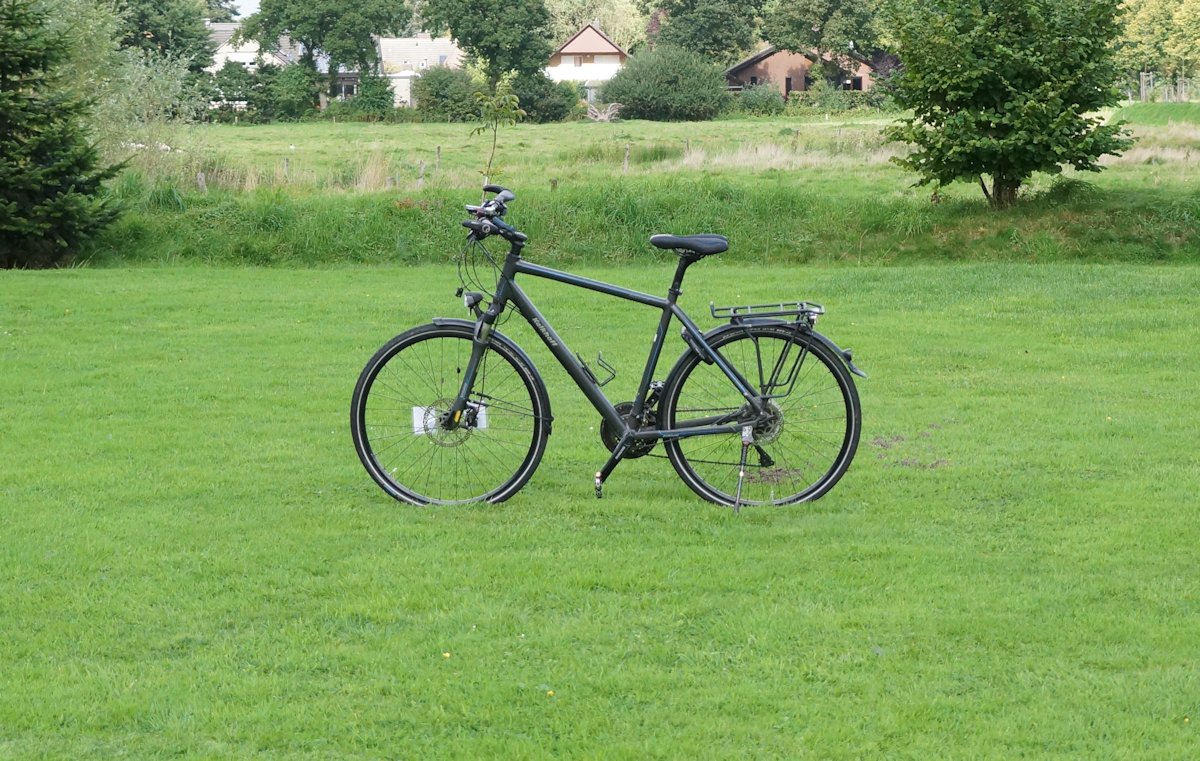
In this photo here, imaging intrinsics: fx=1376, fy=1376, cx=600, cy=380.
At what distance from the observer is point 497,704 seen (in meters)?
4.36

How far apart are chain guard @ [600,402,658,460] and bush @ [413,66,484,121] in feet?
225

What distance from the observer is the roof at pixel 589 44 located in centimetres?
10406

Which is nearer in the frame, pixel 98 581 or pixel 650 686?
pixel 650 686

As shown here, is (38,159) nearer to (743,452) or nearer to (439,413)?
(439,413)

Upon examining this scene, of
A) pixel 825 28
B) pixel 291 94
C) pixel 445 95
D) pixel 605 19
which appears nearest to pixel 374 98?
pixel 291 94

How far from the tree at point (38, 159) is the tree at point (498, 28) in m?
65.0

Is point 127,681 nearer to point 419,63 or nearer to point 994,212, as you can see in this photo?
point 994,212

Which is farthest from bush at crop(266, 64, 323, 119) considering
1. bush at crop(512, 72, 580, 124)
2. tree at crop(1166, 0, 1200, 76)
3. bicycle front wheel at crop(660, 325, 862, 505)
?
bicycle front wheel at crop(660, 325, 862, 505)

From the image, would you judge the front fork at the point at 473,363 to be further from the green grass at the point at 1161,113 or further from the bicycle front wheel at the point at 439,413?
the green grass at the point at 1161,113

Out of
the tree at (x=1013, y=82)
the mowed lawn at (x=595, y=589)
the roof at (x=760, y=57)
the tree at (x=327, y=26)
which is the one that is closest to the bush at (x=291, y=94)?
the tree at (x=327, y=26)

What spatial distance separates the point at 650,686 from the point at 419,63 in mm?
120346

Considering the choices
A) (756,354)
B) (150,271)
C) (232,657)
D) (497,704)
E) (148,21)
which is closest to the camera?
(497,704)

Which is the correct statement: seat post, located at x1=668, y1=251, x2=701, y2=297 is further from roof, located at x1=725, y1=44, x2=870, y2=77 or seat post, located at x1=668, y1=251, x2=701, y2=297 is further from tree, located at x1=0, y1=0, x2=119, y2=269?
roof, located at x1=725, y1=44, x2=870, y2=77

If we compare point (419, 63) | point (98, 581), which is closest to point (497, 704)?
point (98, 581)
